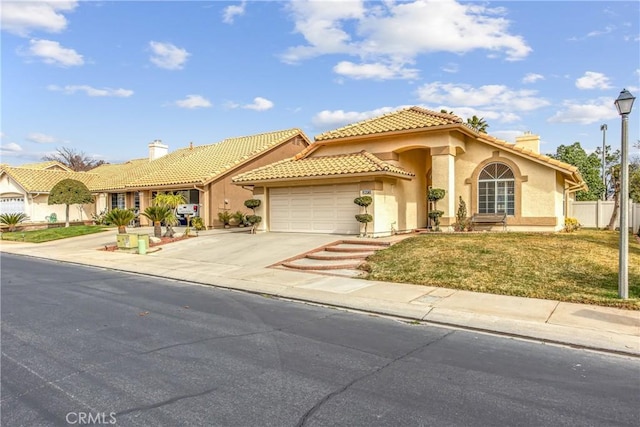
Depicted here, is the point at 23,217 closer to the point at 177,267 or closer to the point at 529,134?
the point at 177,267

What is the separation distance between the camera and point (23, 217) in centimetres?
3162

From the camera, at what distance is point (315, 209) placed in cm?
1947

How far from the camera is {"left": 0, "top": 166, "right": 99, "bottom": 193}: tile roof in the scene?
32438 mm

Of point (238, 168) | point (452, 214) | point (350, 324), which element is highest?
point (238, 168)

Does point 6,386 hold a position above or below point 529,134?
below

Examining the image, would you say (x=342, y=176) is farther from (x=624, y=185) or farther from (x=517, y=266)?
(x=624, y=185)

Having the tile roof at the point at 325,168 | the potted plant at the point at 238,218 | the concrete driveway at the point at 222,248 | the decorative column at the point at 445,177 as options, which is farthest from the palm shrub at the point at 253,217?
the decorative column at the point at 445,177

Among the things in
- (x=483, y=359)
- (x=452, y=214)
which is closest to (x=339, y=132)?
(x=452, y=214)

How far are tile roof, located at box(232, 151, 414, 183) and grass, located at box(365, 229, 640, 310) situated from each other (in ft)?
12.9

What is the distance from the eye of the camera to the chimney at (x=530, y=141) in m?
21.2

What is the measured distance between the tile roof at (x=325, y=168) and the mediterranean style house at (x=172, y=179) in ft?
15.9

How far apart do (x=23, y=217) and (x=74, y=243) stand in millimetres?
13350

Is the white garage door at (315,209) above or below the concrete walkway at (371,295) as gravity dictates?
above

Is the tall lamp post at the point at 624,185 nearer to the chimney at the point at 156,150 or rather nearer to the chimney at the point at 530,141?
the chimney at the point at 530,141
